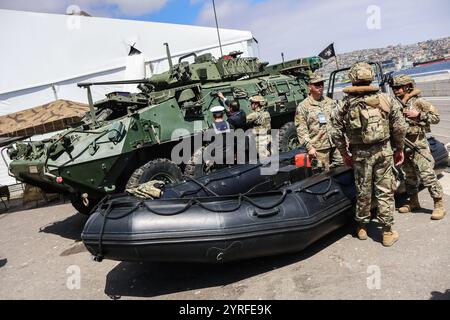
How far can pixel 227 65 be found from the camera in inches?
337

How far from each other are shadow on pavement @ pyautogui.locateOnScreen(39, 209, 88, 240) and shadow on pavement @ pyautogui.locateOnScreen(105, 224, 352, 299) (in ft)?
7.63

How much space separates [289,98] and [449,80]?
406 inches

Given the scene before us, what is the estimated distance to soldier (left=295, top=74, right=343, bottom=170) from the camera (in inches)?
204

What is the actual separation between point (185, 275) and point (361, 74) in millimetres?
2709

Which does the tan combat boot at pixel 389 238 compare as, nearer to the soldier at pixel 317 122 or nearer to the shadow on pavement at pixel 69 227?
the soldier at pixel 317 122

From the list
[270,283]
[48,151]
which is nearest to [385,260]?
[270,283]

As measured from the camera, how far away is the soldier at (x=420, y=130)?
178 inches

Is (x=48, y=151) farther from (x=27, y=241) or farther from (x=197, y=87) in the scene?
(x=197, y=87)

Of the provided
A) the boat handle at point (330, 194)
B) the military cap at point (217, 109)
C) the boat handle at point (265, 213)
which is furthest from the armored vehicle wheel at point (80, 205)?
the boat handle at point (330, 194)

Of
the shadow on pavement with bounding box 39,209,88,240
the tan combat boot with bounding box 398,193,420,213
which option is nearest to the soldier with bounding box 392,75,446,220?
the tan combat boot with bounding box 398,193,420,213

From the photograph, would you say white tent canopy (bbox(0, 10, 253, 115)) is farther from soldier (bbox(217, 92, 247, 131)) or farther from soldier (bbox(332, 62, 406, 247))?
soldier (bbox(332, 62, 406, 247))

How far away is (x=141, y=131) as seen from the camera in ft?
20.6

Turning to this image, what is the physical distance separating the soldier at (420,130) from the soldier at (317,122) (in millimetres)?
861

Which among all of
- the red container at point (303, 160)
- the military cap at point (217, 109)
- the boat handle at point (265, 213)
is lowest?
the boat handle at point (265, 213)
